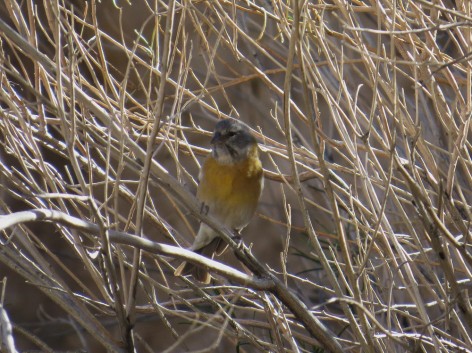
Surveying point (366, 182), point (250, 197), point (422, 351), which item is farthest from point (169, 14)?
point (250, 197)

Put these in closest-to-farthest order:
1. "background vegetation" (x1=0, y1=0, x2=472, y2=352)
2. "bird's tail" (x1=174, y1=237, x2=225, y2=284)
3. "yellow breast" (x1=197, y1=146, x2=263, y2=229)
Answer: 1. "background vegetation" (x1=0, y1=0, x2=472, y2=352)
2. "bird's tail" (x1=174, y1=237, x2=225, y2=284)
3. "yellow breast" (x1=197, y1=146, x2=263, y2=229)

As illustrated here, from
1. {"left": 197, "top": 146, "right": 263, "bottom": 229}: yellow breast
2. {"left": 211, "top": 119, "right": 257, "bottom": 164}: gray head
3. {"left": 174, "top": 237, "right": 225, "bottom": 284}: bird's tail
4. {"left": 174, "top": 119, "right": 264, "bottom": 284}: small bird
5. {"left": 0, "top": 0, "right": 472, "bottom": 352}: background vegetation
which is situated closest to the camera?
{"left": 0, "top": 0, "right": 472, "bottom": 352}: background vegetation

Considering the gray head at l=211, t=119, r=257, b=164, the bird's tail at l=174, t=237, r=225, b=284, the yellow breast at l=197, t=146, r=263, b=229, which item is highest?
the gray head at l=211, t=119, r=257, b=164

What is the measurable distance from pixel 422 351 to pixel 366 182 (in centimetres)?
70

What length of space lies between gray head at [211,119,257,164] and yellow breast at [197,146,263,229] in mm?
36

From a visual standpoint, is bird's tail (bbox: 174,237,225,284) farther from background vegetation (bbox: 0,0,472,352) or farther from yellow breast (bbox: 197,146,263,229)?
background vegetation (bbox: 0,0,472,352)

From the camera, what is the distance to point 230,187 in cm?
454

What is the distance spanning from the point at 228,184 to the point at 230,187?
0.07ft

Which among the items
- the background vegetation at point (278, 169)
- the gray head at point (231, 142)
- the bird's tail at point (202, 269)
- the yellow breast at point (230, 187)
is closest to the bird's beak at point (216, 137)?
the gray head at point (231, 142)

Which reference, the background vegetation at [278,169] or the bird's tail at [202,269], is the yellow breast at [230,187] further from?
the background vegetation at [278,169]


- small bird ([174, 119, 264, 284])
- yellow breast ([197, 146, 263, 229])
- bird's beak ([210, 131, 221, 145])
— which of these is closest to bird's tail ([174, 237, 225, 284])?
small bird ([174, 119, 264, 284])

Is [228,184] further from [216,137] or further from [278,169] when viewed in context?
[278,169]

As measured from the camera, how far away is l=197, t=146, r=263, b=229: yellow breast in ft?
14.8

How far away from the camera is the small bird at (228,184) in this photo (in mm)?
4418
